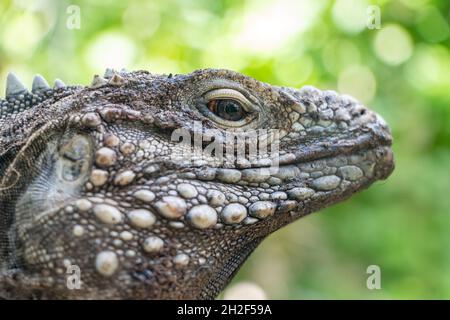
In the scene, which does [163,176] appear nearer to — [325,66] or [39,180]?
[39,180]

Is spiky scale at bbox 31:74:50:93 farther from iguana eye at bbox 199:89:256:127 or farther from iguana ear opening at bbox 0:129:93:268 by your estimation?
iguana eye at bbox 199:89:256:127

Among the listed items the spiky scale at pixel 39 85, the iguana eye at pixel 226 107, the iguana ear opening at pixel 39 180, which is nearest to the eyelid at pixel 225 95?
the iguana eye at pixel 226 107

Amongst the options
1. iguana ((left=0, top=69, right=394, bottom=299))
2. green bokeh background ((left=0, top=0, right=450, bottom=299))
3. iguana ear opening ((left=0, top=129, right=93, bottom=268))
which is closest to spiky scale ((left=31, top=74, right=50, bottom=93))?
iguana ((left=0, top=69, right=394, bottom=299))

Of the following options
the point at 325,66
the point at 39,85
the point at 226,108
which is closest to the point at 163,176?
the point at 226,108

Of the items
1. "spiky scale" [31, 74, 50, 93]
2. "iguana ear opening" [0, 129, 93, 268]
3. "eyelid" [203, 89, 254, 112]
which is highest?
"spiky scale" [31, 74, 50, 93]
